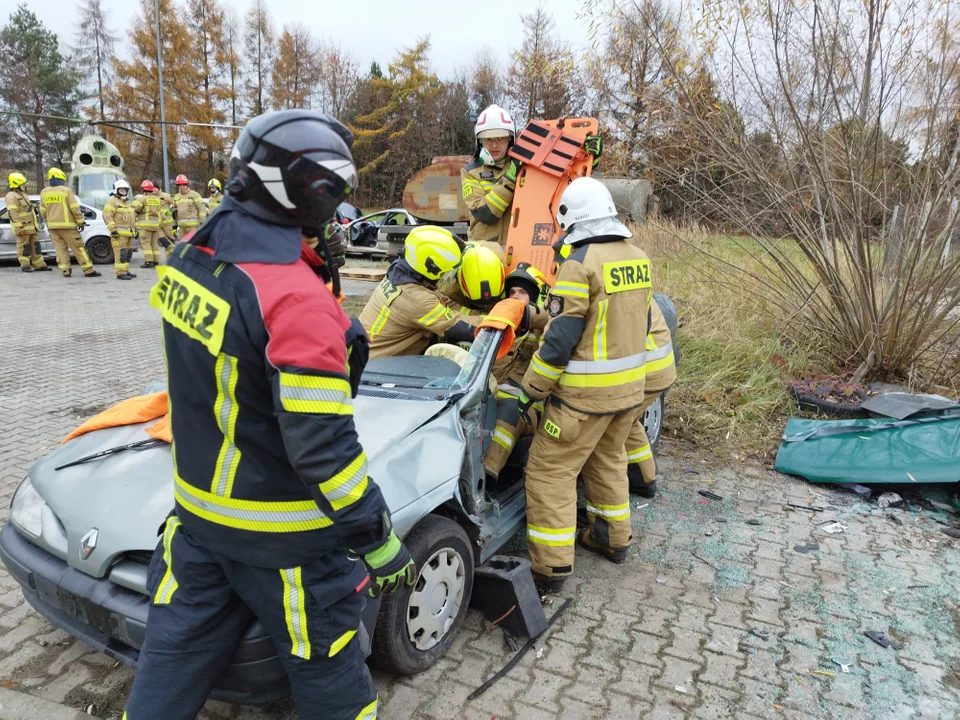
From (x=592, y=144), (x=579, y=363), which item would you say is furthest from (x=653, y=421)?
(x=592, y=144)

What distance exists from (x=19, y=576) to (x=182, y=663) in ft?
3.48

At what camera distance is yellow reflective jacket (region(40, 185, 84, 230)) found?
12.1 m

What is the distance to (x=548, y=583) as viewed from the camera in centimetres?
329

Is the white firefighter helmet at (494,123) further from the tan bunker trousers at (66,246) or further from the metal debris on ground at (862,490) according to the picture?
the tan bunker trousers at (66,246)

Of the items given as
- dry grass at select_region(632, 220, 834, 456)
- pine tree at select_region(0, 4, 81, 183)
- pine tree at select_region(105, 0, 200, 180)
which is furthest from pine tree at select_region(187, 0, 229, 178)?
dry grass at select_region(632, 220, 834, 456)

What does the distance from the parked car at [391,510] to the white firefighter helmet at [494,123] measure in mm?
2485

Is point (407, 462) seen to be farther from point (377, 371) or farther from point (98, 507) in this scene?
point (98, 507)

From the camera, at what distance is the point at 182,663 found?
5.77ft

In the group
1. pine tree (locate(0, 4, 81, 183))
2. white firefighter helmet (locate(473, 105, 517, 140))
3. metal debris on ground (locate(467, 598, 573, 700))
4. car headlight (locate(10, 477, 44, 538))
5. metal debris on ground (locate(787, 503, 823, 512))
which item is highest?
pine tree (locate(0, 4, 81, 183))

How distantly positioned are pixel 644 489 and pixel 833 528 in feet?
3.60

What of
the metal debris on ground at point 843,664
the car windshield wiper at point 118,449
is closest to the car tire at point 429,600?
the car windshield wiper at point 118,449

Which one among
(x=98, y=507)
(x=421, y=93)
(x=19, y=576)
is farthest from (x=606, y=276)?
(x=421, y=93)

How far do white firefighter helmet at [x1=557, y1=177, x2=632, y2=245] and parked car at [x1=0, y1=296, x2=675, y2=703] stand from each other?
2.24 feet

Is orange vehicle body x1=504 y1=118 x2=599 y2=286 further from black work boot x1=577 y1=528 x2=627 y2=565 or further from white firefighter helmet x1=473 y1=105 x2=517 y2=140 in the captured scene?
black work boot x1=577 y1=528 x2=627 y2=565
